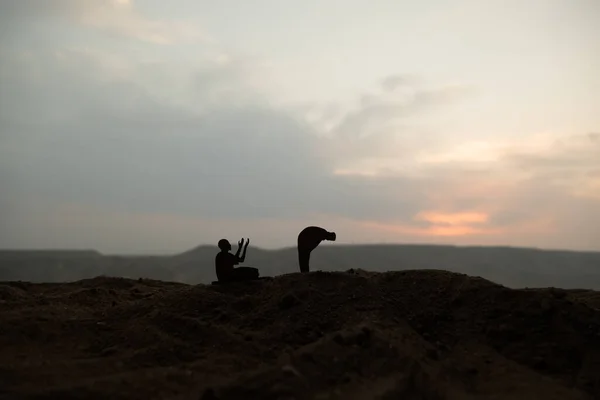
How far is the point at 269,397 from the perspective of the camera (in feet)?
15.5

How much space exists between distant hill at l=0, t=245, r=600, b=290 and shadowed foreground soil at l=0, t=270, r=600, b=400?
24764 mm

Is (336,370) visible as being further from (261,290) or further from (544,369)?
(261,290)

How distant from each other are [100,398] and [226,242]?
205 inches

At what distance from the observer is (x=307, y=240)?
33.4 ft

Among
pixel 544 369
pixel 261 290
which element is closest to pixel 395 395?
pixel 544 369

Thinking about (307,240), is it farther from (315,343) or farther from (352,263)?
(352,263)

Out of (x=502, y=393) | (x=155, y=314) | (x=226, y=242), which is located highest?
(x=226, y=242)

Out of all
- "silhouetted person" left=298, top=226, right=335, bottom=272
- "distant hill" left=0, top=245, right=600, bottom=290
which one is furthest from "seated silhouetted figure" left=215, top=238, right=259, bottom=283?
"distant hill" left=0, top=245, right=600, bottom=290

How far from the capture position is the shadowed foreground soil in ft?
16.8

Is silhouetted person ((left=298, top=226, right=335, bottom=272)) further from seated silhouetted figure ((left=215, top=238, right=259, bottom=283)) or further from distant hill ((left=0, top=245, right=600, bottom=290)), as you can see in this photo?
distant hill ((left=0, top=245, right=600, bottom=290))

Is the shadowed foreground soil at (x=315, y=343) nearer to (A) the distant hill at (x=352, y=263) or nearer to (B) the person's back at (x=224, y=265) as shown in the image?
(B) the person's back at (x=224, y=265)

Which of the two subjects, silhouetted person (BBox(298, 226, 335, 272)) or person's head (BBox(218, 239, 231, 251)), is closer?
person's head (BBox(218, 239, 231, 251))

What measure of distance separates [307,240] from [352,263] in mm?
29761

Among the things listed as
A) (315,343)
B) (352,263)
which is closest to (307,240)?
(315,343)
